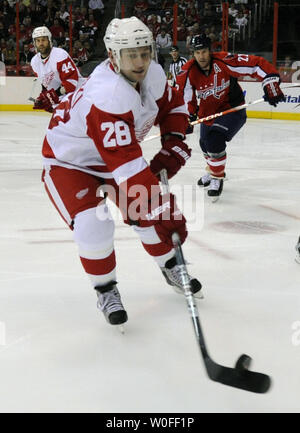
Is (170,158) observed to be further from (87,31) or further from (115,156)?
(87,31)

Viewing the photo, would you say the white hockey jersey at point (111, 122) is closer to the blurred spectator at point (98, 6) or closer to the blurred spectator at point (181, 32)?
the blurred spectator at point (181, 32)

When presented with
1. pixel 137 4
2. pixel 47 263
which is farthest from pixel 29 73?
pixel 47 263

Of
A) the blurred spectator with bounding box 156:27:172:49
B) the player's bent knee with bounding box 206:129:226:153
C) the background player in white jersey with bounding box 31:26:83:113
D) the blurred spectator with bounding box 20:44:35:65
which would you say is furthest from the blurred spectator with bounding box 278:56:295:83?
the player's bent knee with bounding box 206:129:226:153

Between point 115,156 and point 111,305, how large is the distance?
21.2 inches

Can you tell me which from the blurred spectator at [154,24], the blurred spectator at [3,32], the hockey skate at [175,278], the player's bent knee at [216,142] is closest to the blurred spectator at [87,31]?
the blurred spectator at [154,24]

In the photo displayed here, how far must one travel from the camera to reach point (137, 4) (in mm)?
11648

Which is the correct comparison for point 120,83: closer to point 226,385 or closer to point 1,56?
point 226,385

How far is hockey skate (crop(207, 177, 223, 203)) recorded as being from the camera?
161 inches

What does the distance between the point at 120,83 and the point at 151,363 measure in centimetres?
79

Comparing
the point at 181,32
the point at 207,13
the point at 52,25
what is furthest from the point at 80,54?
the point at 207,13

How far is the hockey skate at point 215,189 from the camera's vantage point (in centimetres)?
408

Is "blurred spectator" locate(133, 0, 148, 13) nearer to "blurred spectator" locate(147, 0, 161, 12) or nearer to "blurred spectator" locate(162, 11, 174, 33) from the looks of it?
"blurred spectator" locate(147, 0, 161, 12)

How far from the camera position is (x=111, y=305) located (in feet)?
6.77

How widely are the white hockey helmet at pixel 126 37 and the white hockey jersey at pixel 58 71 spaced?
293 centimetres
